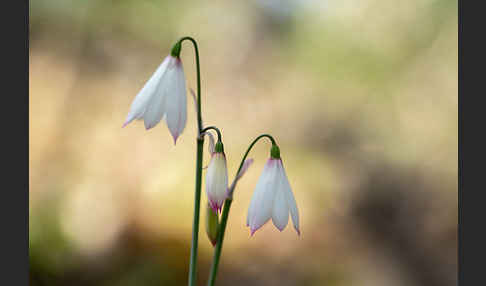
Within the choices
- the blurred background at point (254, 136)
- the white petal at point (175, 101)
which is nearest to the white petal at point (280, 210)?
the white petal at point (175, 101)

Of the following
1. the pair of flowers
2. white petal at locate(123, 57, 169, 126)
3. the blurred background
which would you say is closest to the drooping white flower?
the pair of flowers

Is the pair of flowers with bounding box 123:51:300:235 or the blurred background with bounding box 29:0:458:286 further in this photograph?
the blurred background with bounding box 29:0:458:286

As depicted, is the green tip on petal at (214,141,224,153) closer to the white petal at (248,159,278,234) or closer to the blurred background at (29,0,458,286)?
the white petal at (248,159,278,234)

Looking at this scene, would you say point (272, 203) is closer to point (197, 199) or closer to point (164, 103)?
point (197, 199)

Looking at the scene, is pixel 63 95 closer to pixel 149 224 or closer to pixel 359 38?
pixel 149 224

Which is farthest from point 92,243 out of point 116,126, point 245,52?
point 245,52

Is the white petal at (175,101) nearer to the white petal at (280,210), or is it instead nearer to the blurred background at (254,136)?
the white petal at (280,210)

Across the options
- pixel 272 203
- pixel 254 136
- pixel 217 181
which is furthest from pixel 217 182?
pixel 254 136
